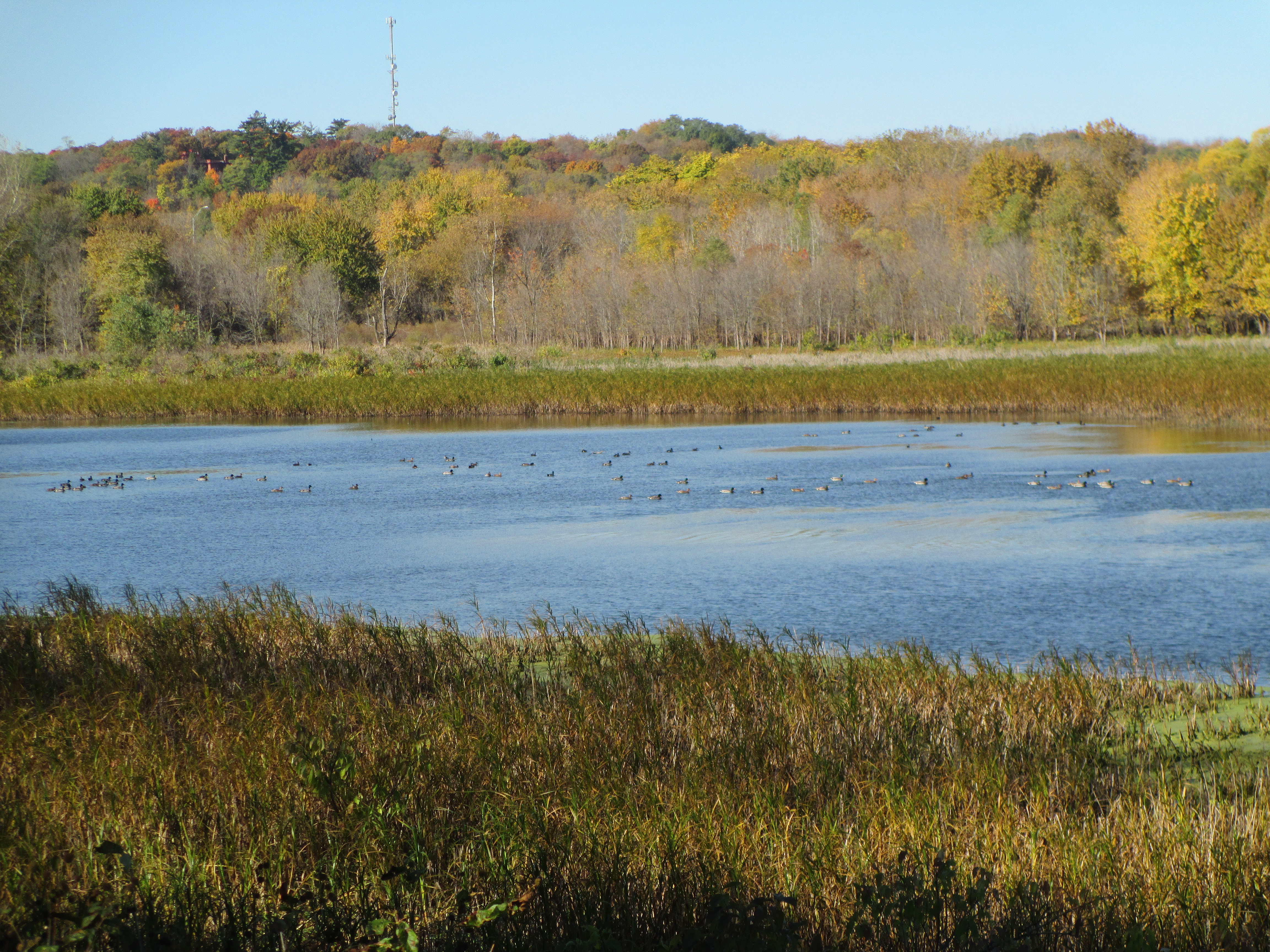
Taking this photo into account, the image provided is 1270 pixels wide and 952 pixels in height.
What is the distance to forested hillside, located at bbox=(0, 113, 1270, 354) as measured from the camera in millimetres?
57250

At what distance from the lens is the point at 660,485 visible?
20.6 meters

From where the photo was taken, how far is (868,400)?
3547 cm

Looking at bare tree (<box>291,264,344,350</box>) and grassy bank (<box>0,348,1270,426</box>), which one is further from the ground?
bare tree (<box>291,264,344,350</box>)

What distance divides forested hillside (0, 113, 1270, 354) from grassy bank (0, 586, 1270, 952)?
41757mm

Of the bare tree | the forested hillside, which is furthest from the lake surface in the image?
the bare tree

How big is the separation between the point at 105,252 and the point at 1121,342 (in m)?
50.7

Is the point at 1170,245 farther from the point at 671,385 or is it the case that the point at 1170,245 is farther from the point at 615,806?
the point at 615,806

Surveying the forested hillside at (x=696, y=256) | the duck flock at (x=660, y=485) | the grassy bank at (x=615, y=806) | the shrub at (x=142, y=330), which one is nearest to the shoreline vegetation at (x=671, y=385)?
the shrub at (x=142, y=330)

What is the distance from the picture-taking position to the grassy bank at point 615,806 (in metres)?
3.60

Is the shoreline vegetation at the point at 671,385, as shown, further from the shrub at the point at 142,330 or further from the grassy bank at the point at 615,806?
the grassy bank at the point at 615,806

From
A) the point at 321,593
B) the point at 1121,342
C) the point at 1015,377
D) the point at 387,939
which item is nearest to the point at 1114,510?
the point at 321,593

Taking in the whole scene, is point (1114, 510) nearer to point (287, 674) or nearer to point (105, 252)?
point (287, 674)

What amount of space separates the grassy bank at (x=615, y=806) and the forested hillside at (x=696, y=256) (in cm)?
4176

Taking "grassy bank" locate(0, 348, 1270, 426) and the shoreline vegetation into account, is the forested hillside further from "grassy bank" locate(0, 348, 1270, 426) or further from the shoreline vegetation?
"grassy bank" locate(0, 348, 1270, 426)
